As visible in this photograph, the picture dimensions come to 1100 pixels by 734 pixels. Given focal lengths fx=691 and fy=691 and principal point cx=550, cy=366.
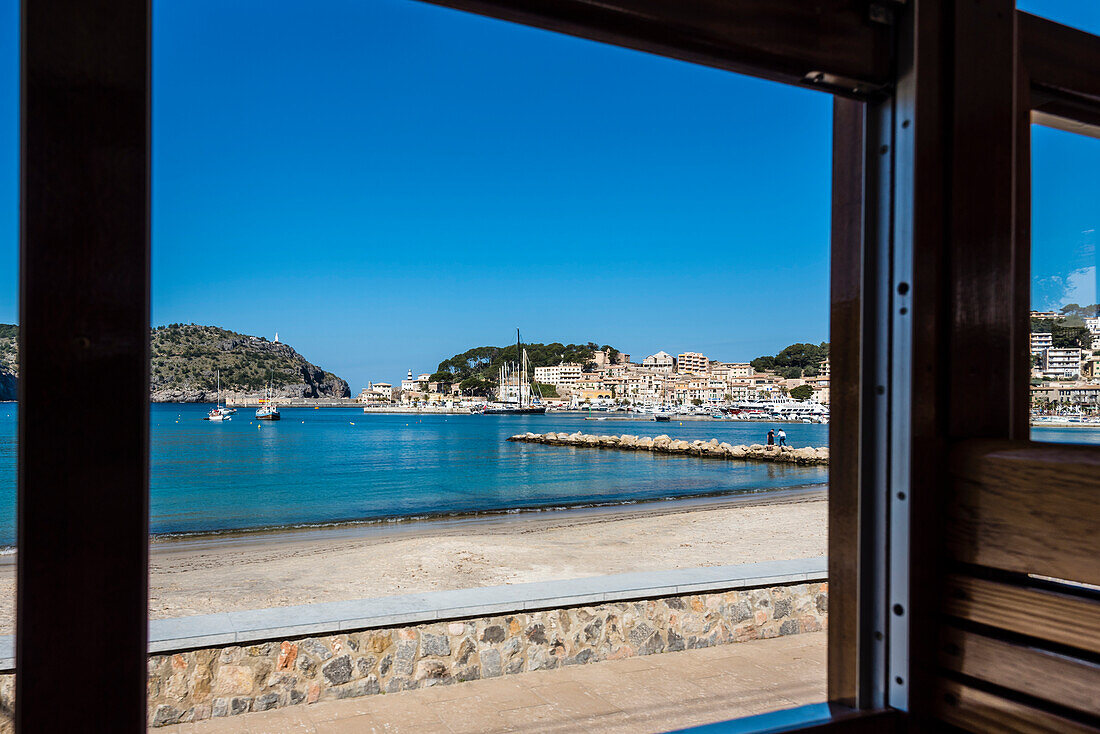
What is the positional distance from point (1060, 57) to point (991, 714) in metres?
1.15

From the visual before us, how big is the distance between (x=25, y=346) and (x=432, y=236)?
55.5 metres

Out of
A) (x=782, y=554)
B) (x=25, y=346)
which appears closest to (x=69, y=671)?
(x=25, y=346)

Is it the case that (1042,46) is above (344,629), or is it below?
above

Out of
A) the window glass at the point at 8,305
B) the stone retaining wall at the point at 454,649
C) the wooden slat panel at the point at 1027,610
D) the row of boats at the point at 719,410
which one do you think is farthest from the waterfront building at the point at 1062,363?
the row of boats at the point at 719,410

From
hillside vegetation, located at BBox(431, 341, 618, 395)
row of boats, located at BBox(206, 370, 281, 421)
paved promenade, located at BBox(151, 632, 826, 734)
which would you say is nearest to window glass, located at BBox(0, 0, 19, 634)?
paved promenade, located at BBox(151, 632, 826, 734)

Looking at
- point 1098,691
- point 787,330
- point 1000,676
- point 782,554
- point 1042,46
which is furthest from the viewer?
point 787,330

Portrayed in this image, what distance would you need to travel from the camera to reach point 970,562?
1.06 meters

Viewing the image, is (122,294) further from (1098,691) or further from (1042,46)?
(1042,46)

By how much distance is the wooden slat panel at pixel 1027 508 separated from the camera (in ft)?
2.92

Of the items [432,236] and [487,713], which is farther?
[432,236]

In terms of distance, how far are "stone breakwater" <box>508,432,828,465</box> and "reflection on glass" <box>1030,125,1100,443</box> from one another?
26392 mm

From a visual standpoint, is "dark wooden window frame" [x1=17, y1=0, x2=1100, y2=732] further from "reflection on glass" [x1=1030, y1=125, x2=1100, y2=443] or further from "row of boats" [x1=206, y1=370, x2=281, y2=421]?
"row of boats" [x1=206, y1=370, x2=281, y2=421]

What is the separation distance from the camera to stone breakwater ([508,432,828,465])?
2850cm

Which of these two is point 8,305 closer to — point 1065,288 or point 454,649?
point 454,649
